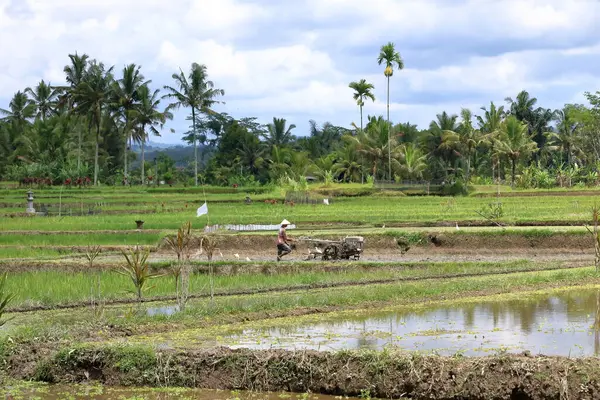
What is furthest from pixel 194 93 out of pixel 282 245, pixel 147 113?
pixel 282 245

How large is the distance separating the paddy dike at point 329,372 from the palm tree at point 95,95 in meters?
46.8

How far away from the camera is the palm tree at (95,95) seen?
5338cm

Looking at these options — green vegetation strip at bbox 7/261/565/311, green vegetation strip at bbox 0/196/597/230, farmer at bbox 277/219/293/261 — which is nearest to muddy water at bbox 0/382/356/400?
green vegetation strip at bbox 7/261/565/311

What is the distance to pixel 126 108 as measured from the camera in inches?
2242

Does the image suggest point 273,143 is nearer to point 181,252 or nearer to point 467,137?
point 467,137

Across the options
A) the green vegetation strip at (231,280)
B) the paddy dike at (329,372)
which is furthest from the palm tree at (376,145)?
the paddy dike at (329,372)

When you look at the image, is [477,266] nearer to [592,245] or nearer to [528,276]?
[528,276]

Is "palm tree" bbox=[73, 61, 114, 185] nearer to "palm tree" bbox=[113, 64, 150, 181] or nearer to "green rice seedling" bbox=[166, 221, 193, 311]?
"palm tree" bbox=[113, 64, 150, 181]

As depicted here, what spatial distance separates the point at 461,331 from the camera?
884 centimetres

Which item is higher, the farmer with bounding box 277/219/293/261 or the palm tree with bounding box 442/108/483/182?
the palm tree with bounding box 442/108/483/182

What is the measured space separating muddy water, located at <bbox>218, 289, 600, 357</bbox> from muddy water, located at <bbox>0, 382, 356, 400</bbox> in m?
1.07

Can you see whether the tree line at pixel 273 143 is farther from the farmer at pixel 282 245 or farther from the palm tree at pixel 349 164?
the farmer at pixel 282 245

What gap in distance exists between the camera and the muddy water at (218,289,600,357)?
7918 millimetres

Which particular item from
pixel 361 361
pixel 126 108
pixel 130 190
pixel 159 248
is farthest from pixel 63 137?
pixel 361 361
